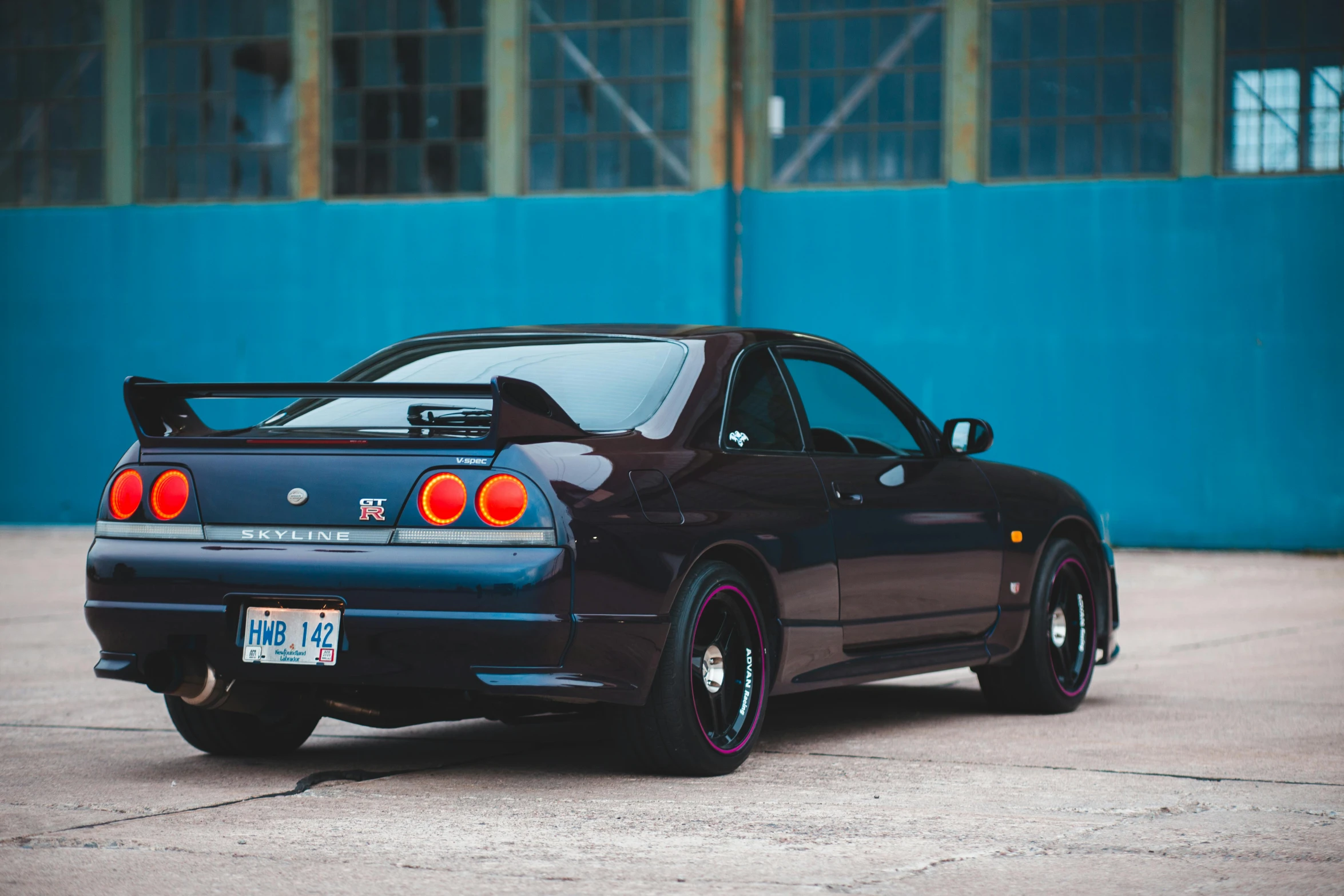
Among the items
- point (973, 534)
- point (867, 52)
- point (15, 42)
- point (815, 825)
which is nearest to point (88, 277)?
point (15, 42)

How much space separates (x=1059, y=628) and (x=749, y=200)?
48.7ft

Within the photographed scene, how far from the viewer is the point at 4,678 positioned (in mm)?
8555

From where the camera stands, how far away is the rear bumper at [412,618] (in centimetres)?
503

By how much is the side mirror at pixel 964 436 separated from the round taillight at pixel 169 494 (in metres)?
2.96

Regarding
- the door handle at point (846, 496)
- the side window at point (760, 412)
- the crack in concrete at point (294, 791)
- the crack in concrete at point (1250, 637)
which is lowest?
the crack in concrete at point (1250, 637)

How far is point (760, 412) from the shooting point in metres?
6.09

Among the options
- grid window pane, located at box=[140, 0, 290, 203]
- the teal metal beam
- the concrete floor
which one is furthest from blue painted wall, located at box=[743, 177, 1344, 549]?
the concrete floor

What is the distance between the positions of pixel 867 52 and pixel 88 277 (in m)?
10.7

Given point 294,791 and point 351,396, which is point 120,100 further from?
point 294,791

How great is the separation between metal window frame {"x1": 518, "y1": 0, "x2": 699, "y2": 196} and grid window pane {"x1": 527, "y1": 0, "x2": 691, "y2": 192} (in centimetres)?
1

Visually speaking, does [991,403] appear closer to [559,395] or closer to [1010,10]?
[1010,10]

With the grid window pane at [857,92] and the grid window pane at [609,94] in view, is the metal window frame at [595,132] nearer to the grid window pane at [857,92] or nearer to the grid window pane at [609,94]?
the grid window pane at [609,94]

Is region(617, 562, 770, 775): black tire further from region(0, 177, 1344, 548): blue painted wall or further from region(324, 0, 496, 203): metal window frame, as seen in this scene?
region(324, 0, 496, 203): metal window frame

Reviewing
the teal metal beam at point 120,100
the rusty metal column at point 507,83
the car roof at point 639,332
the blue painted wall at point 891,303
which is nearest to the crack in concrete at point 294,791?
the car roof at point 639,332
